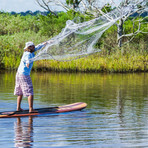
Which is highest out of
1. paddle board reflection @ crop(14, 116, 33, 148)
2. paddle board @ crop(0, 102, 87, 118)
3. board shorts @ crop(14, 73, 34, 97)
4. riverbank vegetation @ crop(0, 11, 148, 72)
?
riverbank vegetation @ crop(0, 11, 148, 72)

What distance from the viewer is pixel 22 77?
10.2m

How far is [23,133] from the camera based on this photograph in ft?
27.5

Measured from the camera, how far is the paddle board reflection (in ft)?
24.4

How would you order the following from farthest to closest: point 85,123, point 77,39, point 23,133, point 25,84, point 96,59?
point 96,59
point 77,39
point 25,84
point 85,123
point 23,133

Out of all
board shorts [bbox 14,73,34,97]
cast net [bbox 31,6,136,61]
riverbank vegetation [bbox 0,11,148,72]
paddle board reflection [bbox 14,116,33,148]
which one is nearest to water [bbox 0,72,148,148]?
paddle board reflection [bbox 14,116,33,148]

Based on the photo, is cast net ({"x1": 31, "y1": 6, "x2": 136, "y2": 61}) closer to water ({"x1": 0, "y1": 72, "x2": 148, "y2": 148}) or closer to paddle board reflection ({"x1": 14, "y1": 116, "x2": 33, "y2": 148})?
water ({"x1": 0, "y1": 72, "x2": 148, "y2": 148})

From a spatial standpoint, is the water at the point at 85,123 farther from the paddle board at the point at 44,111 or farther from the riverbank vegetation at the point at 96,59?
the riverbank vegetation at the point at 96,59

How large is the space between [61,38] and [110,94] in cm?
502

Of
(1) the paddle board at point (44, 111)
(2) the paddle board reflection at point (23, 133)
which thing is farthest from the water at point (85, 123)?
(1) the paddle board at point (44, 111)

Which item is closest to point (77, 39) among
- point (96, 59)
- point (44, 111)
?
point (44, 111)

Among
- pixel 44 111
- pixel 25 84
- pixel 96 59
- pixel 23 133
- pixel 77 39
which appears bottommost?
pixel 23 133

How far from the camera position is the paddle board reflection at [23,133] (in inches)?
293

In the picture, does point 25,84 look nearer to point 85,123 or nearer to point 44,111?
point 44,111

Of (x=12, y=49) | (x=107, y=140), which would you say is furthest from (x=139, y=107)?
(x=12, y=49)
